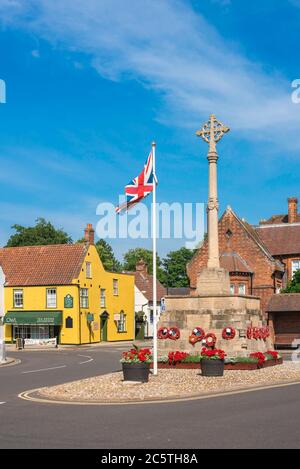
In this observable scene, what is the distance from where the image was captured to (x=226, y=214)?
57.9 meters

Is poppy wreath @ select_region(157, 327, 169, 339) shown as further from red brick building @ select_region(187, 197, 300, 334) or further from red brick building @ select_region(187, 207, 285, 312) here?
red brick building @ select_region(187, 207, 285, 312)

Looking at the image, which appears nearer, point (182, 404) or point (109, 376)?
point (182, 404)

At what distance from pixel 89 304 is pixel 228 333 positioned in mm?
33153

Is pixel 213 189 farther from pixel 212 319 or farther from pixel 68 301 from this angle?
pixel 68 301

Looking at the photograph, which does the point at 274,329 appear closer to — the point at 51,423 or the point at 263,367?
the point at 263,367

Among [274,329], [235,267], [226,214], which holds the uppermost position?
[226,214]

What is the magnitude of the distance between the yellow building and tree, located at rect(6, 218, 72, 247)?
2827 centimetres

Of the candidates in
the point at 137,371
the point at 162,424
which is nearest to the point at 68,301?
the point at 137,371

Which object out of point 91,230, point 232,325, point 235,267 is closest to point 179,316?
point 232,325

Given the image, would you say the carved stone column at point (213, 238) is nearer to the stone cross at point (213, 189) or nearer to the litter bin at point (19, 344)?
the stone cross at point (213, 189)

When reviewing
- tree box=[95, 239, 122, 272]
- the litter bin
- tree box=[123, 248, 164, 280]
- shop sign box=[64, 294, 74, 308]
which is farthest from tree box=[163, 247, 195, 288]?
the litter bin

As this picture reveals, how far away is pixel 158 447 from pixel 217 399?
684cm

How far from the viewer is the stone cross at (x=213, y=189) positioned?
92.4ft

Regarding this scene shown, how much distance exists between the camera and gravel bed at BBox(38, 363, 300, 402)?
18047 mm
